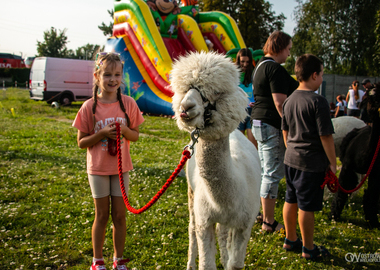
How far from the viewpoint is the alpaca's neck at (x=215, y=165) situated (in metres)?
1.87

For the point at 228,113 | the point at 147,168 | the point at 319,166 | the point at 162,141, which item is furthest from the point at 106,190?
the point at 162,141

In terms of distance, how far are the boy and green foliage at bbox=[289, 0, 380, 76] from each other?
2367 centimetres

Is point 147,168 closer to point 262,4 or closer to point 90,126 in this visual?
point 90,126

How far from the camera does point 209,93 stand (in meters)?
→ 1.72

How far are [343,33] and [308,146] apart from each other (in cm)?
2523

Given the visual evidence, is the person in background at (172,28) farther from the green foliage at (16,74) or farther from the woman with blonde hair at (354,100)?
the green foliage at (16,74)

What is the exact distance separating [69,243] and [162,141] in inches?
201

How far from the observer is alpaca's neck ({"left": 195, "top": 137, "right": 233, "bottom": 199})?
1873 mm

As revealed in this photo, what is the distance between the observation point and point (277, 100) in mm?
3287

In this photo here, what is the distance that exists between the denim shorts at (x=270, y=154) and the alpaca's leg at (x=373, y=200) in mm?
1274

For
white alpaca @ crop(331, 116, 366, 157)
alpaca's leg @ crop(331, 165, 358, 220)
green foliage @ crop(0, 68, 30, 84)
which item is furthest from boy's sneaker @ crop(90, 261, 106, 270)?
green foliage @ crop(0, 68, 30, 84)

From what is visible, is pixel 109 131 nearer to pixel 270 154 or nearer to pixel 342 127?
pixel 270 154

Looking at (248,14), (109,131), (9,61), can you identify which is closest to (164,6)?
(109,131)

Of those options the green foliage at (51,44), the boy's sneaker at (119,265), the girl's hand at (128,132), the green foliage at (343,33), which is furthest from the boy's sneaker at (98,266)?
the green foliage at (51,44)
